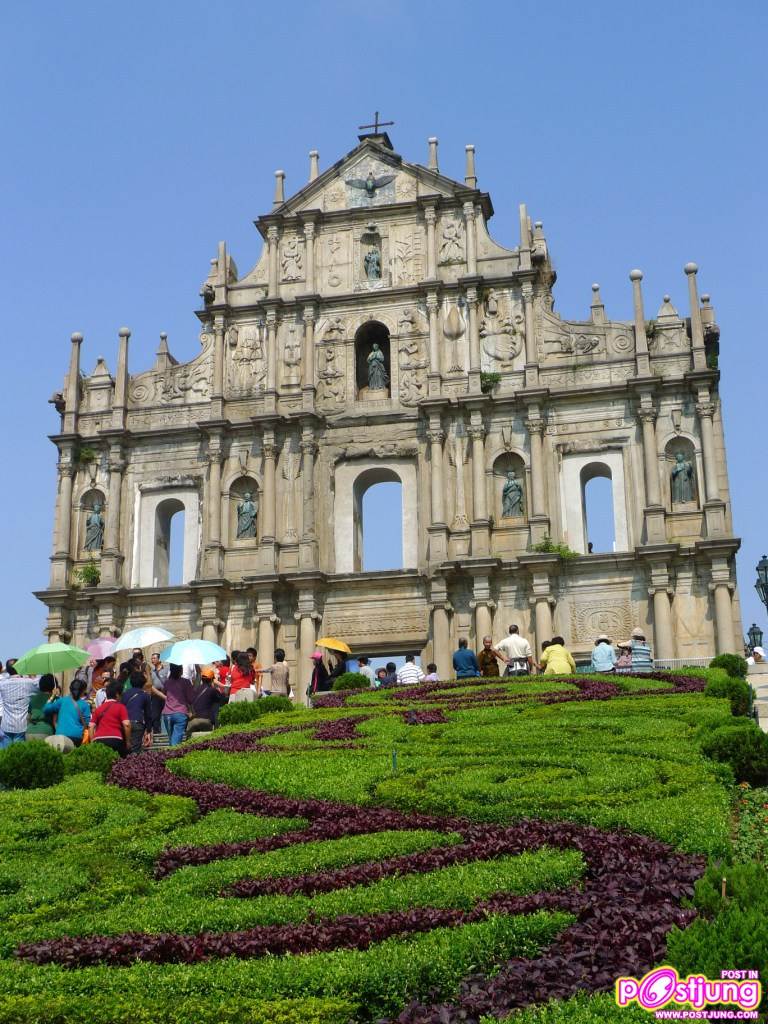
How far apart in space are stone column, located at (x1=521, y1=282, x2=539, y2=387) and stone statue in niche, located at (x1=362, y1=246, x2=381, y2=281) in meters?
4.57

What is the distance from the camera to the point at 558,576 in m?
34.0

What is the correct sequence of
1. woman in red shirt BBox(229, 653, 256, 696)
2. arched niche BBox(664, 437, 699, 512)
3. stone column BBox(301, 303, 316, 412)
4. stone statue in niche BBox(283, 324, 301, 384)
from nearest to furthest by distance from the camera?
woman in red shirt BBox(229, 653, 256, 696), arched niche BBox(664, 437, 699, 512), stone column BBox(301, 303, 316, 412), stone statue in niche BBox(283, 324, 301, 384)

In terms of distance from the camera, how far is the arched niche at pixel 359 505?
35.8 metres

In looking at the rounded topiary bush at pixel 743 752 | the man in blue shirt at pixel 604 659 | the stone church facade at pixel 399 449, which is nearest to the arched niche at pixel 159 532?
the stone church facade at pixel 399 449

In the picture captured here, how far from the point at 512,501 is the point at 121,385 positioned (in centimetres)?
1211

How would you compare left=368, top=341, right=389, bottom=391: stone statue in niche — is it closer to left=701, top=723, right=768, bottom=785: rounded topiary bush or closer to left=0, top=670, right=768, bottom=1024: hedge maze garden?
left=0, top=670, right=768, bottom=1024: hedge maze garden

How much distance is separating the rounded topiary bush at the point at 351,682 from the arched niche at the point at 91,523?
1145 centimetres

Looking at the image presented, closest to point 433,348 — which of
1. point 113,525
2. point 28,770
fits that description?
point 113,525

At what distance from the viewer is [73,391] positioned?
127ft

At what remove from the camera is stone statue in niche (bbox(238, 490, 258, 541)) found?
36531 mm

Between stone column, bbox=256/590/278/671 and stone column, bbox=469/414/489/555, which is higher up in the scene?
stone column, bbox=469/414/489/555

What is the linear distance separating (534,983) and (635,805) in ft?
15.2

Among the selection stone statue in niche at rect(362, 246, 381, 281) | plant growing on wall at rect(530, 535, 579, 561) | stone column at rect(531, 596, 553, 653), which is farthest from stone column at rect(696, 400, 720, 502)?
stone statue in niche at rect(362, 246, 381, 281)

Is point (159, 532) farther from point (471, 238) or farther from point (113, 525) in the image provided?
point (471, 238)
